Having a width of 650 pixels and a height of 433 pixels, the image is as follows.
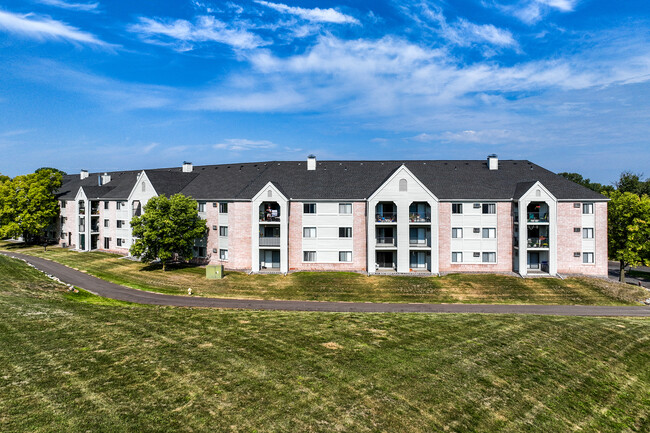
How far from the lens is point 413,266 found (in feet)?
148

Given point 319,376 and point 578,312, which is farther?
point 578,312

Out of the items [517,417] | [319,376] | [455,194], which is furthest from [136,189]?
[517,417]

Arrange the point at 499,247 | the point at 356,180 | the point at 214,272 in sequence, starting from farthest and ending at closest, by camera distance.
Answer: the point at 356,180 → the point at 499,247 → the point at 214,272

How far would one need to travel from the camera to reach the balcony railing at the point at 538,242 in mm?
42906

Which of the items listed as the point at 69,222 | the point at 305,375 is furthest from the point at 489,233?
the point at 69,222

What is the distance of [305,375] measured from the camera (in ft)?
44.6

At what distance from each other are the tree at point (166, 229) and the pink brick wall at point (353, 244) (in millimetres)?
12426

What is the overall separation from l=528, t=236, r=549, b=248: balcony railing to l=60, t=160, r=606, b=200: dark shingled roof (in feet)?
18.4

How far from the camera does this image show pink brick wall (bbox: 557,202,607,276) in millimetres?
42250

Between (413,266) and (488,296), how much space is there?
11.2 m

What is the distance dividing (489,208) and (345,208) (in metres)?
18.7

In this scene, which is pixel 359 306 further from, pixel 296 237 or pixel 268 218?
pixel 268 218

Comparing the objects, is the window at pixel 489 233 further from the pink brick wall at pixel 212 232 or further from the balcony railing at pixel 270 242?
the pink brick wall at pixel 212 232

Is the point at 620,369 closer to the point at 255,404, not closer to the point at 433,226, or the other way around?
the point at 255,404
